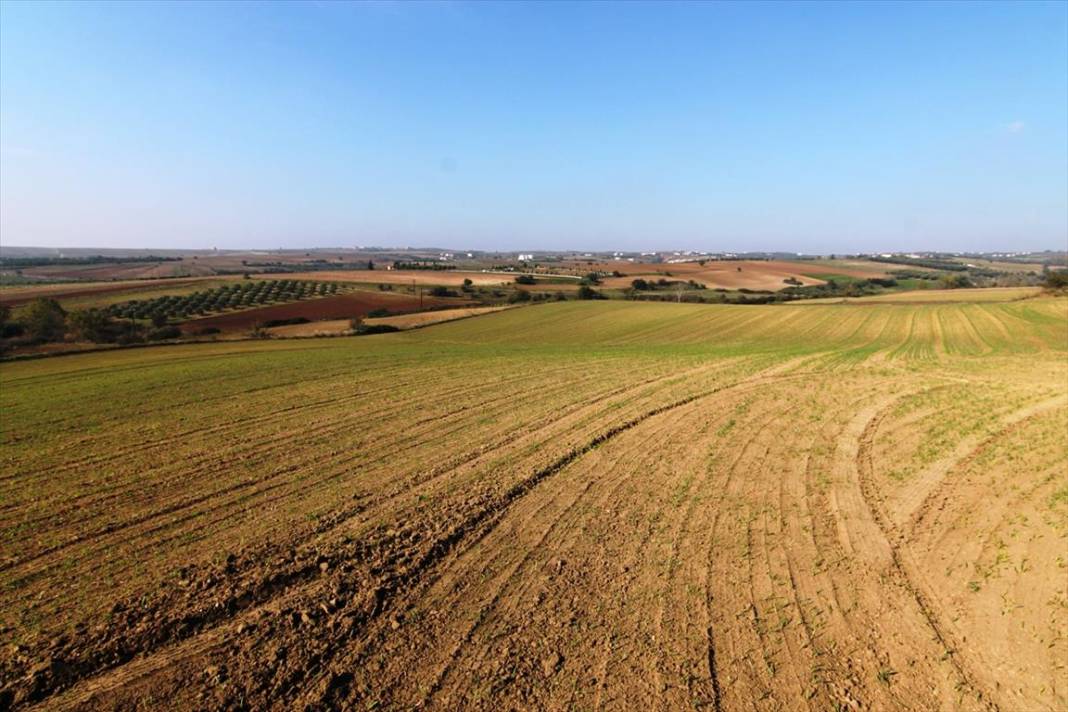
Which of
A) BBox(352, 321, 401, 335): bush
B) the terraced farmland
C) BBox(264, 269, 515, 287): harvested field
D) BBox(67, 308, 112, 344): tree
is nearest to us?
the terraced farmland

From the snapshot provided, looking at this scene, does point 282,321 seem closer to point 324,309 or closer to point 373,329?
point 324,309

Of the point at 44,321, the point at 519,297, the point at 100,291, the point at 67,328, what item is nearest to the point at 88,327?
the point at 67,328

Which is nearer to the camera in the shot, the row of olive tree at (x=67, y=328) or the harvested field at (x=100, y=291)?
the row of olive tree at (x=67, y=328)

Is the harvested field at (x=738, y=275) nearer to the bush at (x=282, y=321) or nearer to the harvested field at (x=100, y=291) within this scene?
the bush at (x=282, y=321)

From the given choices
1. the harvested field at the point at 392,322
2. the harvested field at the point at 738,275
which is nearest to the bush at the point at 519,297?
the harvested field at the point at 392,322

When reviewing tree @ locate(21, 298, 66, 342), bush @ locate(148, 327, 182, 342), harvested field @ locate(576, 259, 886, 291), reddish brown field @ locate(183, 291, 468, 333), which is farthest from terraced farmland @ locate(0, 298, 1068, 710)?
harvested field @ locate(576, 259, 886, 291)

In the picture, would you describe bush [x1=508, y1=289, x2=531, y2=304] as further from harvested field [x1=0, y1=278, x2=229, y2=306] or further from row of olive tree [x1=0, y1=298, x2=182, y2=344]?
harvested field [x1=0, y1=278, x2=229, y2=306]
